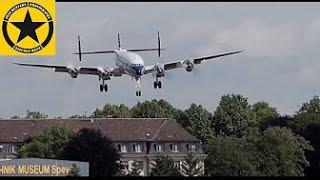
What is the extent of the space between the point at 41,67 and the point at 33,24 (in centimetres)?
7351

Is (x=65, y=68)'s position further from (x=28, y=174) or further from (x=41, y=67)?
(x=28, y=174)

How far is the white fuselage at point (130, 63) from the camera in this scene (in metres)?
155

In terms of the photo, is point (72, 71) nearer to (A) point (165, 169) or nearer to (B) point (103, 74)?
(B) point (103, 74)

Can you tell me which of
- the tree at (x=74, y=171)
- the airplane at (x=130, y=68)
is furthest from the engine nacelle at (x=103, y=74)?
the tree at (x=74, y=171)

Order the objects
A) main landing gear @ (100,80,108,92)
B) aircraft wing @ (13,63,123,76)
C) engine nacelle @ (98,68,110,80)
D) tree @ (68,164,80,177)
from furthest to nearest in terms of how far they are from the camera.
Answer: tree @ (68,164,80,177)
aircraft wing @ (13,63,123,76)
engine nacelle @ (98,68,110,80)
main landing gear @ (100,80,108,92)

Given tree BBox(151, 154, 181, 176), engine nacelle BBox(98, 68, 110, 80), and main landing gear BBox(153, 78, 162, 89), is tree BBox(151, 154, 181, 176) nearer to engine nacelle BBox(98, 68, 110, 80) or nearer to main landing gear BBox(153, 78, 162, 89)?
engine nacelle BBox(98, 68, 110, 80)

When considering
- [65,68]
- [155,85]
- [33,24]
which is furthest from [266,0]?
[65,68]

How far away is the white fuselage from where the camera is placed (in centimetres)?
15524

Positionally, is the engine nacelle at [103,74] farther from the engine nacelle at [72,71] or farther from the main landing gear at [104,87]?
the engine nacelle at [72,71]

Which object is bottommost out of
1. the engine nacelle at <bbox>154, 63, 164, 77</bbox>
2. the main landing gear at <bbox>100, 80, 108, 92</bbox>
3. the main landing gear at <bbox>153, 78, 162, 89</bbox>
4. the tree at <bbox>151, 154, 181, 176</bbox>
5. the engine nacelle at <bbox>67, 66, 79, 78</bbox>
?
the tree at <bbox>151, 154, 181, 176</bbox>

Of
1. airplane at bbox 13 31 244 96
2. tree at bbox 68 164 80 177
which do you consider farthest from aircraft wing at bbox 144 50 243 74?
tree at bbox 68 164 80 177

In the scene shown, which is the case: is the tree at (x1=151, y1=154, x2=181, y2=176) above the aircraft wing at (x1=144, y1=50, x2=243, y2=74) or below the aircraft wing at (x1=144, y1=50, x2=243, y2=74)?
below

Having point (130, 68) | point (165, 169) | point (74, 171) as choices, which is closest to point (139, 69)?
point (130, 68)

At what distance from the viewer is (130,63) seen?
15725cm
